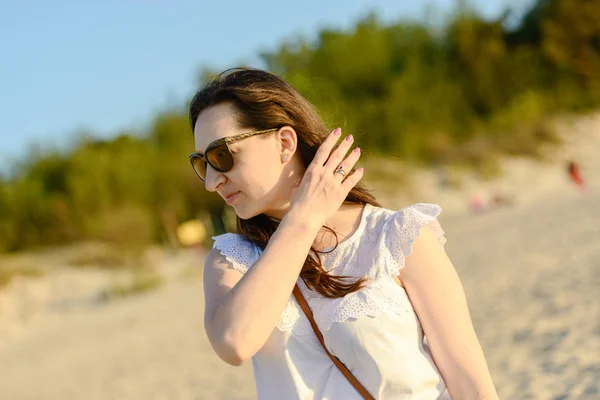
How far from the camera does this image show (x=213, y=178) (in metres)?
1.74

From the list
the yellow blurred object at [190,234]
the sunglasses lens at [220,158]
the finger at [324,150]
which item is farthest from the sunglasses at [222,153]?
the yellow blurred object at [190,234]

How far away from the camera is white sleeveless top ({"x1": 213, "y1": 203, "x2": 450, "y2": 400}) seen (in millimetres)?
1600

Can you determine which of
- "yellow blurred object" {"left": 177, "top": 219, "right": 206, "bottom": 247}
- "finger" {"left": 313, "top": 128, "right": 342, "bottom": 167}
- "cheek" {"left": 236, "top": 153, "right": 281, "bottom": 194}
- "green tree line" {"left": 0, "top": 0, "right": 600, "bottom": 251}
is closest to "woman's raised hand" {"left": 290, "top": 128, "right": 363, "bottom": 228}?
"finger" {"left": 313, "top": 128, "right": 342, "bottom": 167}

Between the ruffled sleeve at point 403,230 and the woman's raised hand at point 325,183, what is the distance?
14 cm

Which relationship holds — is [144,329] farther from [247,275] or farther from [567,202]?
[247,275]

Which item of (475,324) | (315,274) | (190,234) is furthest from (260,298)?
(190,234)

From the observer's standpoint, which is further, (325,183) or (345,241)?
(345,241)

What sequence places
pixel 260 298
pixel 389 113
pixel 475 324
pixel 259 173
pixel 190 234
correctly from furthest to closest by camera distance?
pixel 389 113, pixel 190 234, pixel 475 324, pixel 259 173, pixel 260 298

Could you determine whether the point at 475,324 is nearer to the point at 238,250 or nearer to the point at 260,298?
the point at 238,250

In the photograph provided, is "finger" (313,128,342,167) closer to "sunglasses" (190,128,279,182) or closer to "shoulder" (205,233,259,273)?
"sunglasses" (190,128,279,182)

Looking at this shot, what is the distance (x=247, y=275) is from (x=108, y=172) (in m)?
17.5

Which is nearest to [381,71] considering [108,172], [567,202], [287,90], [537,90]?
[537,90]

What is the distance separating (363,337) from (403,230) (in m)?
0.26

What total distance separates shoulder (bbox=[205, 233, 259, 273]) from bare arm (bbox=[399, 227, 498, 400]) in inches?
14.6
